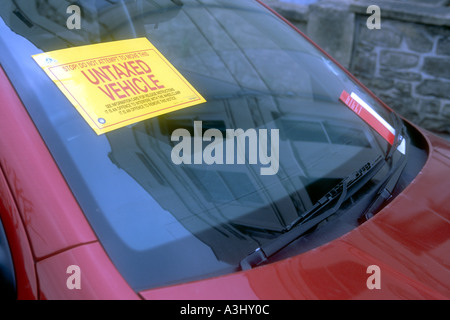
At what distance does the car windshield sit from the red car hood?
7 centimetres

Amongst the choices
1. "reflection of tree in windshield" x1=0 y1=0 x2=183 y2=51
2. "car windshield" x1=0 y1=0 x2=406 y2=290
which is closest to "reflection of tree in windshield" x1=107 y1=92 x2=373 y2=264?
"car windshield" x1=0 y1=0 x2=406 y2=290

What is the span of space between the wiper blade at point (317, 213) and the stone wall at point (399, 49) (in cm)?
252

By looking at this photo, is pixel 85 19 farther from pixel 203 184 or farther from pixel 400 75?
pixel 400 75

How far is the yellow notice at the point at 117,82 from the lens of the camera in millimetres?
1334

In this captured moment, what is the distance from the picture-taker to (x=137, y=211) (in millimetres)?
1229

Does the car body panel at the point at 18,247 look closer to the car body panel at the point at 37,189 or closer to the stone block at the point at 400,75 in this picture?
the car body panel at the point at 37,189

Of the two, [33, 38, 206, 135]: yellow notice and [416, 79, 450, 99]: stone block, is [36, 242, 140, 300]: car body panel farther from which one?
[416, 79, 450, 99]: stone block

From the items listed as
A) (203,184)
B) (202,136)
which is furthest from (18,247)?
(202,136)

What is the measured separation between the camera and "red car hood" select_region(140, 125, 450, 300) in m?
1.14

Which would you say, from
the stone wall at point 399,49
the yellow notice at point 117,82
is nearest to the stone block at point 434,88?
the stone wall at point 399,49

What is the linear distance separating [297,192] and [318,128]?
0.37 metres

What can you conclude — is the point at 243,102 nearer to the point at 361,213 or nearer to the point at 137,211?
the point at 361,213

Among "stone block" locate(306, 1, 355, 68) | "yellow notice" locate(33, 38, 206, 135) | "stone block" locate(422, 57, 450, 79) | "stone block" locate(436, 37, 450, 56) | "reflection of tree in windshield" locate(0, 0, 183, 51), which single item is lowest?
"yellow notice" locate(33, 38, 206, 135)
